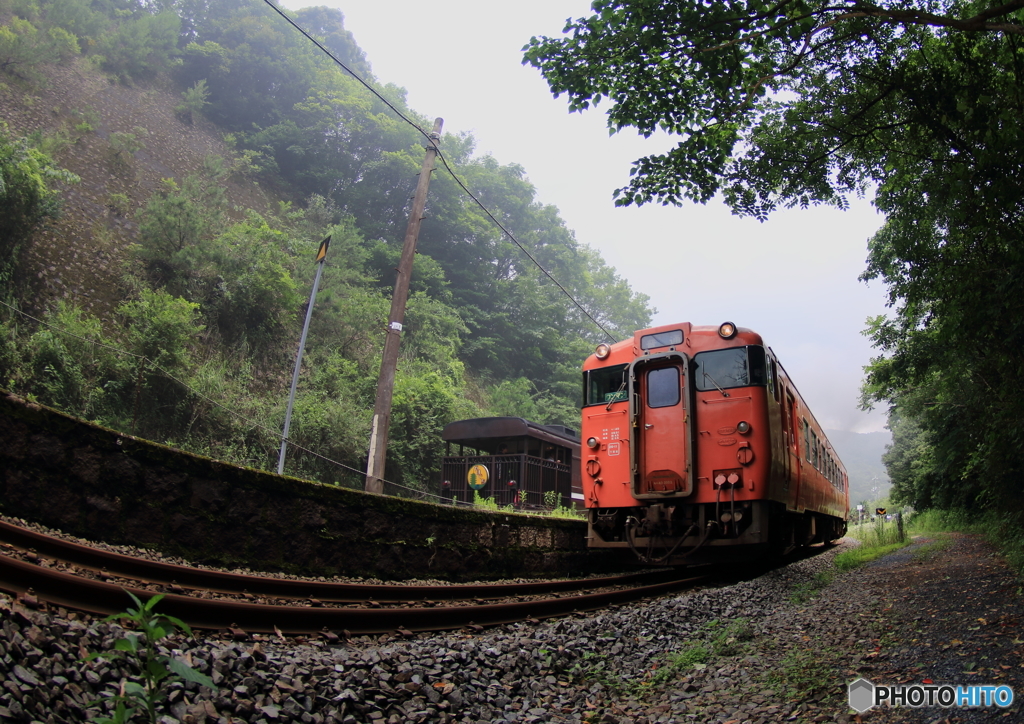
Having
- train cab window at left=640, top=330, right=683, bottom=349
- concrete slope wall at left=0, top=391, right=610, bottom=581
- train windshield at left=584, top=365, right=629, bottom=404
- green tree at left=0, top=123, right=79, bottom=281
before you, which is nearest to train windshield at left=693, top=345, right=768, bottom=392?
train cab window at left=640, top=330, right=683, bottom=349

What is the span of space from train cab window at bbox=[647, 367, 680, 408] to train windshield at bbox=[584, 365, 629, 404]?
347 millimetres

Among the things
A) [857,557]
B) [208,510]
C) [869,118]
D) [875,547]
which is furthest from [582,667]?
[875,547]

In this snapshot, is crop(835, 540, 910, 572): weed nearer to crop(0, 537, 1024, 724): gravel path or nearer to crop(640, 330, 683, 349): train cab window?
crop(0, 537, 1024, 724): gravel path

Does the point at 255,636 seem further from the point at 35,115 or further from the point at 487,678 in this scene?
the point at 35,115

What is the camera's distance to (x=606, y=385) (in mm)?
8352

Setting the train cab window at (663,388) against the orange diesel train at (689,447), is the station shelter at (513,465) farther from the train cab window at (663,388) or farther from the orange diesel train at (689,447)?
the train cab window at (663,388)

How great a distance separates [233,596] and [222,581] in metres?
0.13

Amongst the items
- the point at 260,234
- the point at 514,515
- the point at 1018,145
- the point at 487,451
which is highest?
the point at 260,234

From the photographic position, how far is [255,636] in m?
3.21

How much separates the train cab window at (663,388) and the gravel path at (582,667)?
307cm

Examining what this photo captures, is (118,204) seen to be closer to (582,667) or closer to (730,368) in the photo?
(730,368)

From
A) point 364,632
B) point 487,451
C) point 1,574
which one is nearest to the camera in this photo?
point 1,574

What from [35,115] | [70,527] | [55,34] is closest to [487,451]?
[70,527]

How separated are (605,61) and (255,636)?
553 cm
